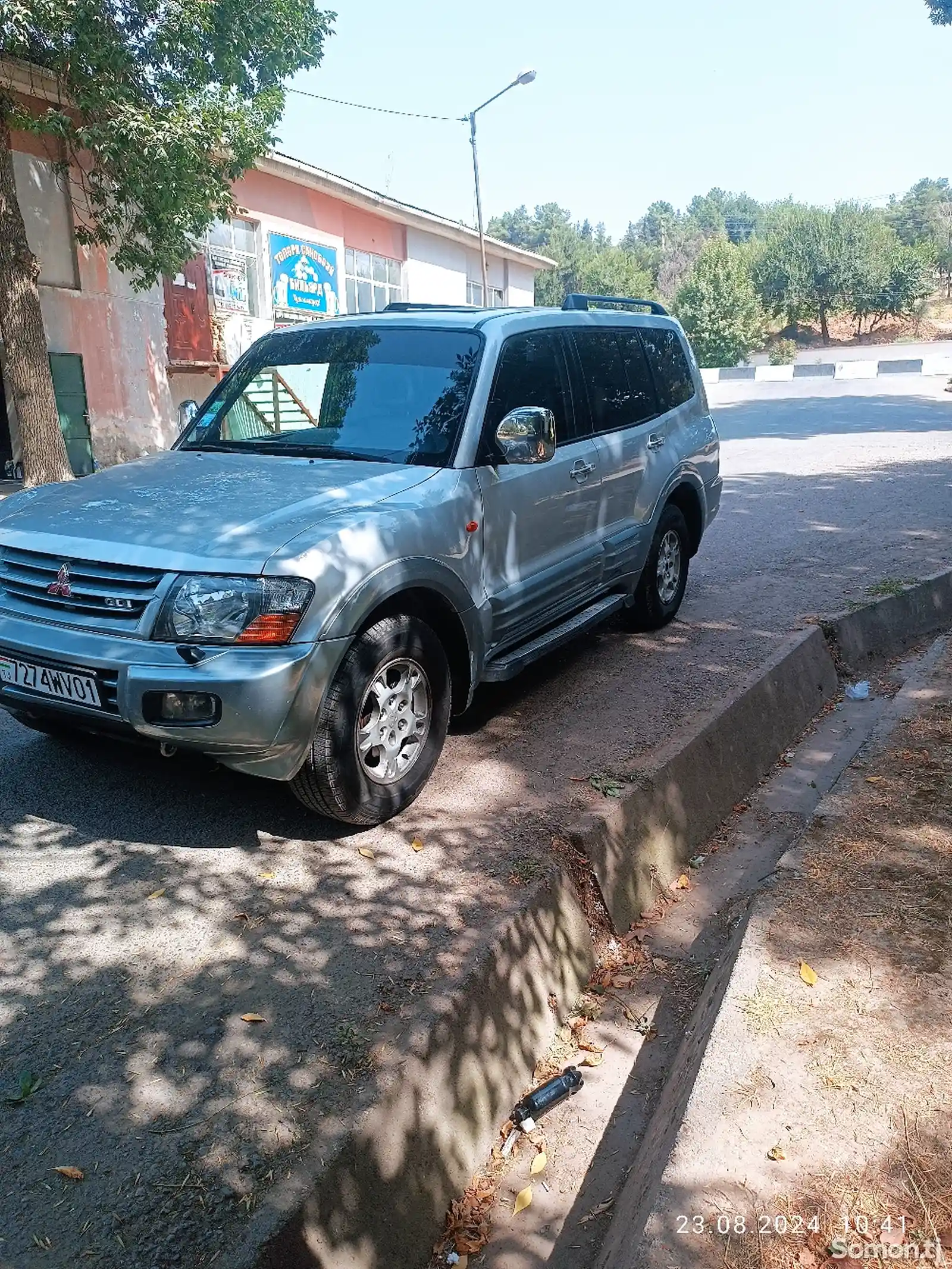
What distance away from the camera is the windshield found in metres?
4.52

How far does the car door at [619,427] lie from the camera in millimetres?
5656

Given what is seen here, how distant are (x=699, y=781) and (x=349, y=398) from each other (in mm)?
2523

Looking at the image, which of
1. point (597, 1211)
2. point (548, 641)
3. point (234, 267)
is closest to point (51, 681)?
point (548, 641)

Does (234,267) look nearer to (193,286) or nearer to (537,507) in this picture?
(193,286)

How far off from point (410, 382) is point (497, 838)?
6.94 feet

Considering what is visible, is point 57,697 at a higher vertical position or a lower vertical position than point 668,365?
lower

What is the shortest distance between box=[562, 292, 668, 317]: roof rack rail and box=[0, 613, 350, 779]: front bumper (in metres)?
3.22

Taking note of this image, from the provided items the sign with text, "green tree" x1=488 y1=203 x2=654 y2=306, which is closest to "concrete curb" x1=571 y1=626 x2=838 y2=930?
the sign with text

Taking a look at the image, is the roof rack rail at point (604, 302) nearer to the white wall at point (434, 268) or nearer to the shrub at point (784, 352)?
the white wall at point (434, 268)

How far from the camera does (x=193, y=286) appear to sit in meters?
18.5

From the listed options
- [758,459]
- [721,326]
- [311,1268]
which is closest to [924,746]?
[311,1268]

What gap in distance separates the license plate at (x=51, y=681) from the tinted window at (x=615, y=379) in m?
3.21

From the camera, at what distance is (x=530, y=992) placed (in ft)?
11.5

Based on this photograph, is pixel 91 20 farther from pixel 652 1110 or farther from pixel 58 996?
pixel 652 1110
